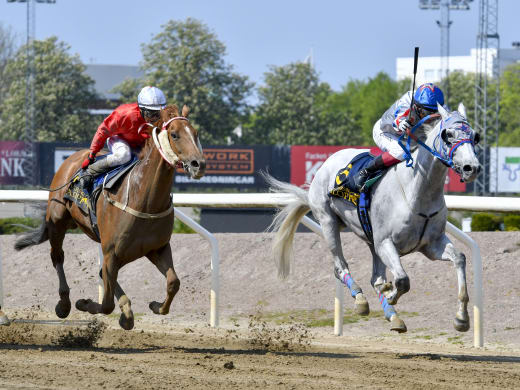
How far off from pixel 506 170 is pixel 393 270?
2324cm

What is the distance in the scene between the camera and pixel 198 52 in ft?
132

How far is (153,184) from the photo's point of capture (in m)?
6.19

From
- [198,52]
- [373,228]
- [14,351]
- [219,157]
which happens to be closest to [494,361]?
[373,228]

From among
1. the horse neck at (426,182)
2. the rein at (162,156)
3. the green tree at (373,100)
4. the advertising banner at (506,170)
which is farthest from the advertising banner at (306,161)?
the green tree at (373,100)

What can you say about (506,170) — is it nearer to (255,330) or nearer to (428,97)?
(255,330)

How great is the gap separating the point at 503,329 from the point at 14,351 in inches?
150

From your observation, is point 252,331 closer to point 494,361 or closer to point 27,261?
point 494,361

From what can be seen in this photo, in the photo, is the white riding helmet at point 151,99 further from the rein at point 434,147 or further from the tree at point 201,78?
A: the tree at point 201,78

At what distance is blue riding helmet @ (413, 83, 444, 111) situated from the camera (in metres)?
5.95

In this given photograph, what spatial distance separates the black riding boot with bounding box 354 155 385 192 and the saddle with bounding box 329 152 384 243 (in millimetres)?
31

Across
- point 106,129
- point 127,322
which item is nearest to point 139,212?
point 127,322

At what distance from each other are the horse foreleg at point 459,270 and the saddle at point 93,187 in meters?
2.15

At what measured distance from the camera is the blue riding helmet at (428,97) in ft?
19.5

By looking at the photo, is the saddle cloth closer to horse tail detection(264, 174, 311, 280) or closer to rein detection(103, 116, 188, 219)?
horse tail detection(264, 174, 311, 280)
